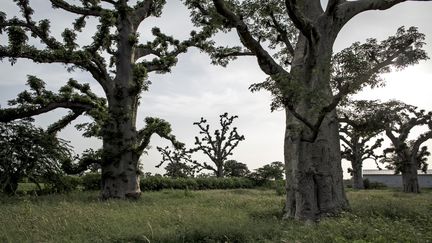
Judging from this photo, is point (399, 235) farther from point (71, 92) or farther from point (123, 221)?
point (71, 92)

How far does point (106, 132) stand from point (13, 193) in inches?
197

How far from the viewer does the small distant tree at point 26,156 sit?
47.5 ft

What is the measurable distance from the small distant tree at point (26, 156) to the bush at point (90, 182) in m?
9.38

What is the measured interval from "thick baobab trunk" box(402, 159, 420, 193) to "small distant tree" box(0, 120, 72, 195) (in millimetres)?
31958

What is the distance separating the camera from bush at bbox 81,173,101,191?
25781mm

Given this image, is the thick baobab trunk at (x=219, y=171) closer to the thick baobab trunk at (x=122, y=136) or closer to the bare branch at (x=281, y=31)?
the thick baobab trunk at (x=122, y=136)

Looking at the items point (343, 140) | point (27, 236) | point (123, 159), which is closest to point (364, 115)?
point (343, 140)

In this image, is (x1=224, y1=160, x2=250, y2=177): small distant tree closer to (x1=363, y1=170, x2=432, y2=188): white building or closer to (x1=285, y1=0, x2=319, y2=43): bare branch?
(x1=363, y1=170, x2=432, y2=188): white building

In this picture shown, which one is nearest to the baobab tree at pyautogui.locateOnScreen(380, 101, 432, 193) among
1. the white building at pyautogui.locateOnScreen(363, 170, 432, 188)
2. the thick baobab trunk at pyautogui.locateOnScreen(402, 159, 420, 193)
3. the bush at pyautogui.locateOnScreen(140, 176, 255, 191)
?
the thick baobab trunk at pyautogui.locateOnScreen(402, 159, 420, 193)

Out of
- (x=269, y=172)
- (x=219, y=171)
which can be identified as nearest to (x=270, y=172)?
(x=269, y=172)

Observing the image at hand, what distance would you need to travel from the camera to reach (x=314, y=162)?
11.5 metres

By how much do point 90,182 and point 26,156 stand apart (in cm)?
1130

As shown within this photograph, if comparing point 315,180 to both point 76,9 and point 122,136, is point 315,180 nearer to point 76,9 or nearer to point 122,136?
point 122,136

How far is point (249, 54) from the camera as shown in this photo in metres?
15.9
